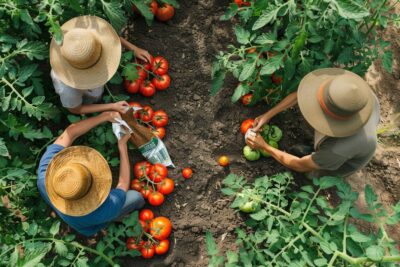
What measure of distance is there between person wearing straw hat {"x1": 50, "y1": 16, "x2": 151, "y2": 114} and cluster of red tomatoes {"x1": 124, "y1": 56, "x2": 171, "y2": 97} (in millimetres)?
659

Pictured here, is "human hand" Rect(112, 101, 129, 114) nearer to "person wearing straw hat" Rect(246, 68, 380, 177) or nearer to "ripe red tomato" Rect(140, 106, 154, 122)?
"ripe red tomato" Rect(140, 106, 154, 122)

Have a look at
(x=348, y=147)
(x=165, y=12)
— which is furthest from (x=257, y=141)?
(x=165, y=12)

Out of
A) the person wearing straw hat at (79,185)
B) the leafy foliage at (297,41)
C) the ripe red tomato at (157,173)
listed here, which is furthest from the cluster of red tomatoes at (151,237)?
the leafy foliage at (297,41)

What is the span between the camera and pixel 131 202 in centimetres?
304

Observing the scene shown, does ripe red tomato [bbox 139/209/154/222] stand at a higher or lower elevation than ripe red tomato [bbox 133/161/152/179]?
lower

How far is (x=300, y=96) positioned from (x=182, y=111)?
1380 mm

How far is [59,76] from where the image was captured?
8.62ft

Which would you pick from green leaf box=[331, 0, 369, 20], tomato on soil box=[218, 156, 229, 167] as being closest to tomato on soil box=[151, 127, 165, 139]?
tomato on soil box=[218, 156, 229, 167]

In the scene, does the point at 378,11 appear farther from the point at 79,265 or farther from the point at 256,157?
the point at 79,265

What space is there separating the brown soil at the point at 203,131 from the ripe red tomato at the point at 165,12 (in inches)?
3.7

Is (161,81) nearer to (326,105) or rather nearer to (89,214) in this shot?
(89,214)

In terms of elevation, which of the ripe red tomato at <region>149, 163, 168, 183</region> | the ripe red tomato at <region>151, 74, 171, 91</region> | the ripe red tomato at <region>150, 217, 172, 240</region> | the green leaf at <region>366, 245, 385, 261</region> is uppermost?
the green leaf at <region>366, 245, 385, 261</region>

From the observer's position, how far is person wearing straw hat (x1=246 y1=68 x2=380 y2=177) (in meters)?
2.26

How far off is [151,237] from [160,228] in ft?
0.37
